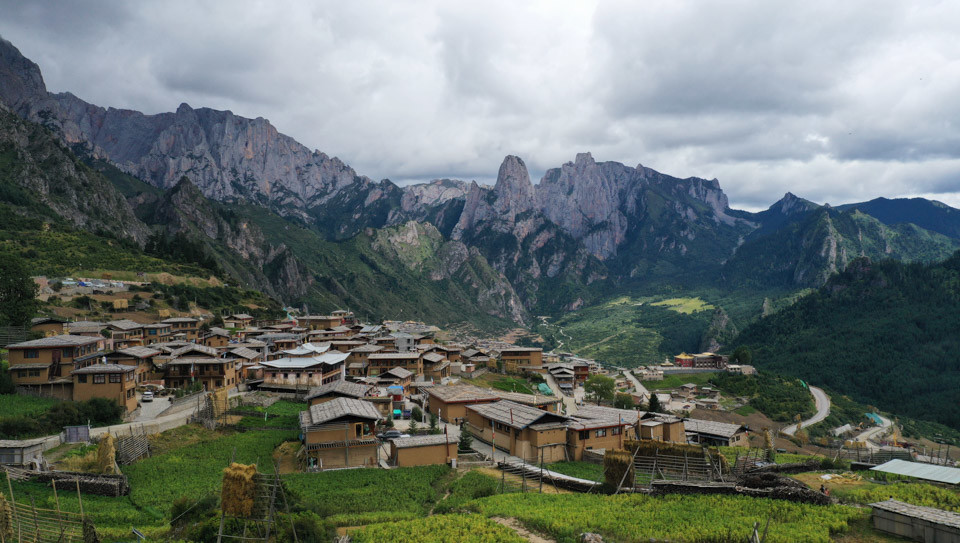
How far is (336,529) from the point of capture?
22.7 metres

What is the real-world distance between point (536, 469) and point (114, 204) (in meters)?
173

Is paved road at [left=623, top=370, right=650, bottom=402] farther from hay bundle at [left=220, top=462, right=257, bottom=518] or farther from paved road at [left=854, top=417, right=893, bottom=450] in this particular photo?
hay bundle at [left=220, top=462, right=257, bottom=518]

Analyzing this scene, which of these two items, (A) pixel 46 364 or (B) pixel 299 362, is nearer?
(A) pixel 46 364

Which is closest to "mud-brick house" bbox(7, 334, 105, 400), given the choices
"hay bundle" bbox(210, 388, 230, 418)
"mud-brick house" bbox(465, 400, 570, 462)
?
"hay bundle" bbox(210, 388, 230, 418)

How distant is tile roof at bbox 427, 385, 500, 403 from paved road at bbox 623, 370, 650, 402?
38827 mm

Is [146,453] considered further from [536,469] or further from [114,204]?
[114,204]

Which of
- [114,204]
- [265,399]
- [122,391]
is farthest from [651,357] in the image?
[114,204]

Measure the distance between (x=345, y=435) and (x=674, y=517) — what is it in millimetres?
22235

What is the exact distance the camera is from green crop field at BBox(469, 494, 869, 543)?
20094mm

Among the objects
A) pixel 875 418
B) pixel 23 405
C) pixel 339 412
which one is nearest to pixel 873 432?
pixel 875 418

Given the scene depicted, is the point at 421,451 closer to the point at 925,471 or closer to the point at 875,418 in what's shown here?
the point at 925,471

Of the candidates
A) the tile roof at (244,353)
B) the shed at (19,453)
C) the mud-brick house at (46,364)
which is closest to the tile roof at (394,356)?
the tile roof at (244,353)

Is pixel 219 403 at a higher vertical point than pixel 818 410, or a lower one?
higher

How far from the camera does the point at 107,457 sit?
30438mm
